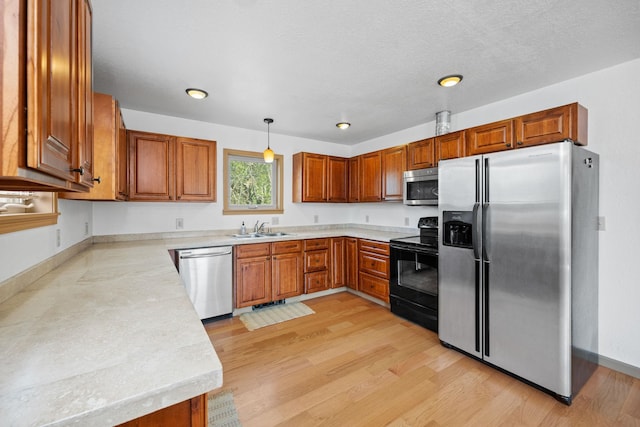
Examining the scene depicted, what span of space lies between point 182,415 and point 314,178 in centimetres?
376

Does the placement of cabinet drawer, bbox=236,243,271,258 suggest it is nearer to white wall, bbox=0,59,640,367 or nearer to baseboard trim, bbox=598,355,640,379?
white wall, bbox=0,59,640,367

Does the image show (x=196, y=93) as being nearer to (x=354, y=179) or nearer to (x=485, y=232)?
(x=354, y=179)

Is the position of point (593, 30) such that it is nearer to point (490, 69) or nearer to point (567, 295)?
point (490, 69)

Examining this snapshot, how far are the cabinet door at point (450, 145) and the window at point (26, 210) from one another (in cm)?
341

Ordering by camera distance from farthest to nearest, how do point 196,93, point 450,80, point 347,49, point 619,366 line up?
1. point 196,93
2. point 450,80
3. point 619,366
4. point 347,49

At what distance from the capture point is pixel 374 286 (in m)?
3.73

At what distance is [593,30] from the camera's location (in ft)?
5.90

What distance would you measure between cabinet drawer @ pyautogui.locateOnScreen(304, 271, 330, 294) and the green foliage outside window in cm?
132

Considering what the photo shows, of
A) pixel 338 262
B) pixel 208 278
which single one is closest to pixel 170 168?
pixel 208 278

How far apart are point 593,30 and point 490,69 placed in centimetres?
62

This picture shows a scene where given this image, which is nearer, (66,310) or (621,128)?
(66,310)

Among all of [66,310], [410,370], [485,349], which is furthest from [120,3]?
[485,349]

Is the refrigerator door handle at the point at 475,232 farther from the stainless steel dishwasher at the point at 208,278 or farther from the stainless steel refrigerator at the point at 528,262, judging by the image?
the stainless steel dishwasher at the point at 208,278

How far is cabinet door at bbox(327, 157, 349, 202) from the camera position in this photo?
446cm
